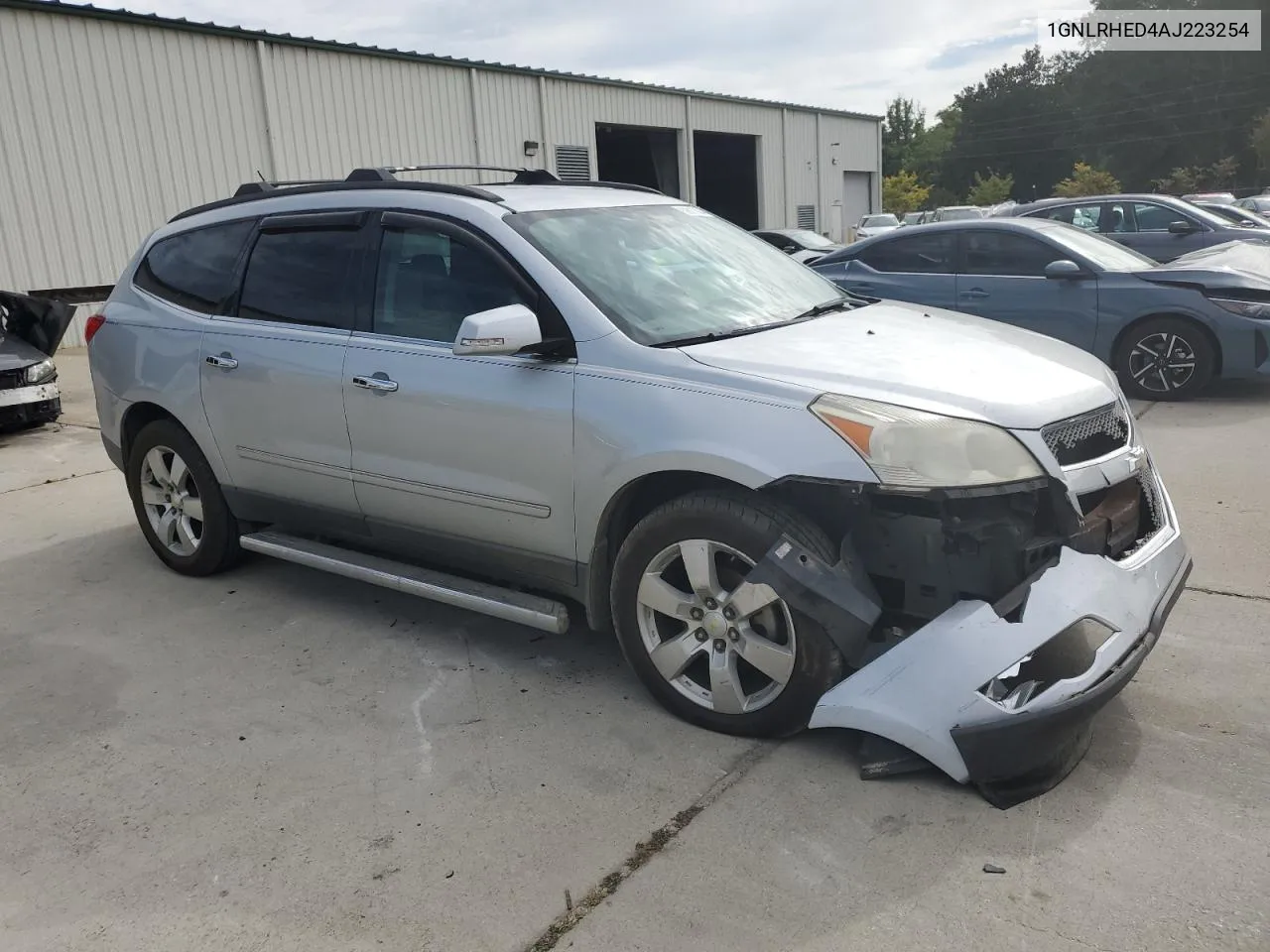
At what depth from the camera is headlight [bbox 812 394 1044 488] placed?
2.85m

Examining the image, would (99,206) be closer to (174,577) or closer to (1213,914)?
(174,577)

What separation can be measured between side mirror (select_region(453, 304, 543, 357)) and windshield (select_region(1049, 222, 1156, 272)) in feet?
21.9

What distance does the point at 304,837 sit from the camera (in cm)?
290

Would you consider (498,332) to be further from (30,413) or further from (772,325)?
(30,413)

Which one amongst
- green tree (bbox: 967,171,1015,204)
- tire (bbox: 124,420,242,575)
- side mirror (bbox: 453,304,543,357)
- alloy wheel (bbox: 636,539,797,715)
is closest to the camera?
alloy wheel (bbox: 636,539,797,715)

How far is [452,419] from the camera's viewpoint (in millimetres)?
3744

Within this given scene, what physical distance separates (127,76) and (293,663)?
1361 cm

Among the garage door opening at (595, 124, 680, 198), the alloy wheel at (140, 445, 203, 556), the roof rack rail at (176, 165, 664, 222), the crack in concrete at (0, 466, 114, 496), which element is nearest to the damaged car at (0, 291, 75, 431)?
the crack in concrete at (0, 466, 114, 496)

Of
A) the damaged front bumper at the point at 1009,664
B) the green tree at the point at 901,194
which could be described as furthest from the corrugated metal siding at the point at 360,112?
the green tree at the point at 901,194

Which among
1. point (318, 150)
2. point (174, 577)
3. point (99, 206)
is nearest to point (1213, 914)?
point (174, 577)

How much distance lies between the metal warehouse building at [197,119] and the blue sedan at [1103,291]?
9717mm

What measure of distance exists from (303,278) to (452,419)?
120 centimetres

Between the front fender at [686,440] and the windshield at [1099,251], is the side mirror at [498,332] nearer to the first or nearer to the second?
the front fender at [686,440]

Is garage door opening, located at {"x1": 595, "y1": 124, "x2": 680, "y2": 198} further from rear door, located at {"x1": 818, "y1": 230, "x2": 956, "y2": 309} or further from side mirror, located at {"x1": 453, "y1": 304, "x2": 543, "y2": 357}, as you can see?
side mirror, located at {"x1": 453, "y1": 304, "x2": 543, "y2": 357}
